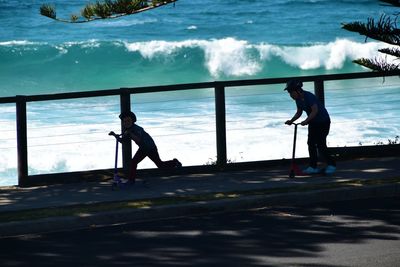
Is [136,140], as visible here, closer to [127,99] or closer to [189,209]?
[127,99]

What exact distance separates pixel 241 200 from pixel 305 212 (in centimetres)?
78

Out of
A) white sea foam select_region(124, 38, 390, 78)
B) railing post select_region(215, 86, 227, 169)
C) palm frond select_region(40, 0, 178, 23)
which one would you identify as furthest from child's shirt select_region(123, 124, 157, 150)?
white sea foam select_region(124, 38, 390, 78)

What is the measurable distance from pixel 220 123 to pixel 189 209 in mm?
Result: 3261

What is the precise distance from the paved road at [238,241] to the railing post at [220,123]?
2913 millimetres

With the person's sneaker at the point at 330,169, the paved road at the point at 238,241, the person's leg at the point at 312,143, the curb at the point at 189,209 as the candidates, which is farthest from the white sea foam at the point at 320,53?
the paved road at the point at 238,241

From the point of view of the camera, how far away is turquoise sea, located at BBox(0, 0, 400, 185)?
28.7 meters

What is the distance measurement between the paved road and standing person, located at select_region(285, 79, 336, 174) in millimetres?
1943

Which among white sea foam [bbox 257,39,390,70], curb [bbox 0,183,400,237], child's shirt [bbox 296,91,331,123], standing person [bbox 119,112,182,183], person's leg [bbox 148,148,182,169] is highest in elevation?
white sea foam [bbox 257,39,390,70]

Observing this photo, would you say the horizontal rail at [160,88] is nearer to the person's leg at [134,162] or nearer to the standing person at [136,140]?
the standing person at [136,140]

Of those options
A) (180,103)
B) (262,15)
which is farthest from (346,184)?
(262,15)

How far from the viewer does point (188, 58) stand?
4581cm

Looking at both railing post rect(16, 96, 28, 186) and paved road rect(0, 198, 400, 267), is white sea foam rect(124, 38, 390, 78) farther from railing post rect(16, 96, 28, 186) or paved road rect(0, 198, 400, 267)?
paved road rect(0, 198, 400, 267)

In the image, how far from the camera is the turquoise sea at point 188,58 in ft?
94.2

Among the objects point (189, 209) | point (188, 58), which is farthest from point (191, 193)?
point (188, 58)
